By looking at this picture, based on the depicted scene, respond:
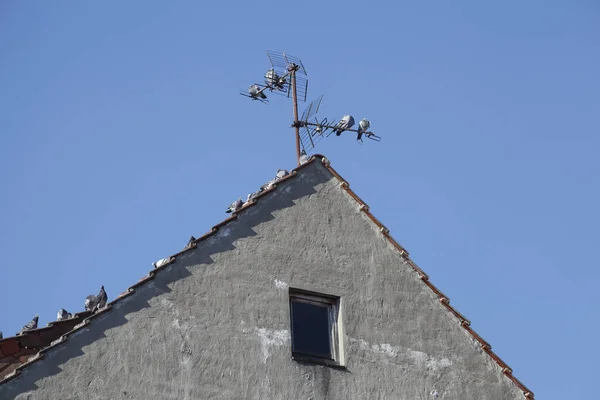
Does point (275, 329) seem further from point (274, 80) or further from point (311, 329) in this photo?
point (274, 80)

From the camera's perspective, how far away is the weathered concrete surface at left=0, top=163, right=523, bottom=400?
61.1 feet

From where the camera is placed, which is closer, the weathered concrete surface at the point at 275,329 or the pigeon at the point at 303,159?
the weathered concrete surface at the point at 275,329

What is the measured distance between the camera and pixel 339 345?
20.6 m

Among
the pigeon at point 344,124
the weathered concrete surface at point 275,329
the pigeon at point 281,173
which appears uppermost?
the pigeon at point 344,124

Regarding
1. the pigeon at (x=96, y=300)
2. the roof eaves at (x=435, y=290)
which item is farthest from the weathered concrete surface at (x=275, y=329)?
the pigeon at (x=96, y=300)

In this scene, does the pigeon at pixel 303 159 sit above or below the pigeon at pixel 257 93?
below

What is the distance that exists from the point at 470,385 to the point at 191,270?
4.82 m

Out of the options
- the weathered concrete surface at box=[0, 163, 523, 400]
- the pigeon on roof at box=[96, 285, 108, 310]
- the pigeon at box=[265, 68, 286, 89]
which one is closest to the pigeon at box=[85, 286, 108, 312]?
the pigeon on roof at box=[96, 285, 108, 310]

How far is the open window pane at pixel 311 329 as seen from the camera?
20.4 m

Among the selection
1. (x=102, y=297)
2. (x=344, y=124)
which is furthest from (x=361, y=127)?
(x=102, y=297)

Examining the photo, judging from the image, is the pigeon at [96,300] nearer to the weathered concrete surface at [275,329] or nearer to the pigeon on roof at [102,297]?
the pigeon on roof at [102,297]

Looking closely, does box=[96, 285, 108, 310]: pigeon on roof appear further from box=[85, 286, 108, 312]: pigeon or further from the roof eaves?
the roof eaves

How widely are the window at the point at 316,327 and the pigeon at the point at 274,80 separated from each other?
645 centimetres

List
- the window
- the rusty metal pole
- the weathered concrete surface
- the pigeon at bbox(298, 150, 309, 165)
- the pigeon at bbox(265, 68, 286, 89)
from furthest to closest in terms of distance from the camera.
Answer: the pigeon at bbox(265, 68, 286, 89) < the rusty metal pole < the pigeon at bbox(298, 150, 309, 165) < the window < the weathered concrete surface
